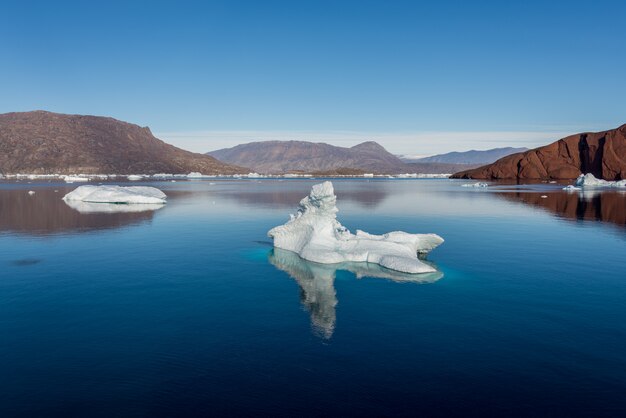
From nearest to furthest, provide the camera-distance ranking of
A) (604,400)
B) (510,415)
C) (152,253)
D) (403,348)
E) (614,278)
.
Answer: (510,415) < (604,400) < (403,348) < (614,278) < (152,253)

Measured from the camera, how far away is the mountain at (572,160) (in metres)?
122

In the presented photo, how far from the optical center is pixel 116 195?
52.6m

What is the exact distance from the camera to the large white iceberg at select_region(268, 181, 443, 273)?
68.2ft

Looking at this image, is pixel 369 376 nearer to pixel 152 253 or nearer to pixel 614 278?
pixel 614 278

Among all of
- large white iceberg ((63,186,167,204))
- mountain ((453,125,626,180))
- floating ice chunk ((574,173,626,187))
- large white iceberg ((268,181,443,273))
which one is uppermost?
mountain ((453,125,626,180))

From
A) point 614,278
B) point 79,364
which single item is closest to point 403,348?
point 79,364

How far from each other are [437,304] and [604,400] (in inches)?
259

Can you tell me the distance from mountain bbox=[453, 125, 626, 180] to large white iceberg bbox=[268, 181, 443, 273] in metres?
128

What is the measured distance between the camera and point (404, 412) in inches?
338

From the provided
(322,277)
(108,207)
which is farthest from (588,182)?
(108,207)

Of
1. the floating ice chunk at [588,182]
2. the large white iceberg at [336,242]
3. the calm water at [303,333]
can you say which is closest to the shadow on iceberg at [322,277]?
the calm water at [303,333]

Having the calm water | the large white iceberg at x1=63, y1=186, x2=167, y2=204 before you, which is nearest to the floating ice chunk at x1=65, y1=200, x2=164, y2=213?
the large white iceberg at x1=63, y1=186, x2=167, y2=204

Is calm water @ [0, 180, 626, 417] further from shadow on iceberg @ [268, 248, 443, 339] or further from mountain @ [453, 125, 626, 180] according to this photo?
mountain @ [453, 125, 626, 180]

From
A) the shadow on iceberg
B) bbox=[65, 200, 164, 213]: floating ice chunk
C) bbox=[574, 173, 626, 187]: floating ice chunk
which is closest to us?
the shadow on iceberg
